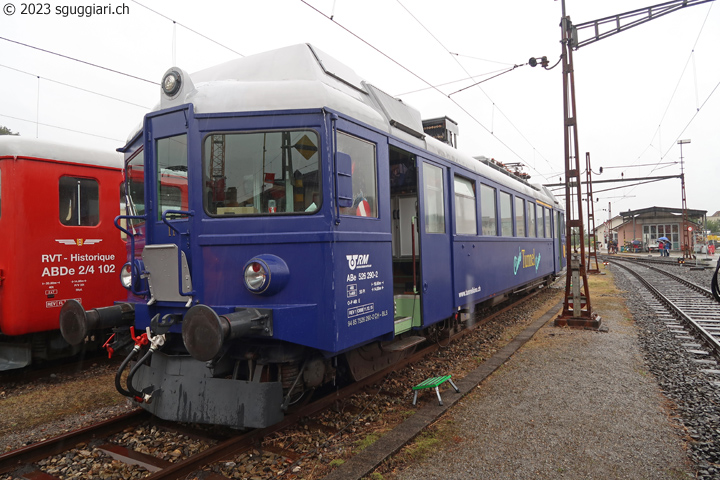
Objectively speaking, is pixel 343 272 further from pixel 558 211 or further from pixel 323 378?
pixel 558 211

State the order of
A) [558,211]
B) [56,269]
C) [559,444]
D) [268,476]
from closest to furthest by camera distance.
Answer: [268,476], [559,444], [56,269], [558,211]

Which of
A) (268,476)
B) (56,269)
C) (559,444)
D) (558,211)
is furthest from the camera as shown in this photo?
(558,211)

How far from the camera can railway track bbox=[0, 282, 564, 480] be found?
11.9 feet

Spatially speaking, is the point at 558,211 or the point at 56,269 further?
the point at 558,211

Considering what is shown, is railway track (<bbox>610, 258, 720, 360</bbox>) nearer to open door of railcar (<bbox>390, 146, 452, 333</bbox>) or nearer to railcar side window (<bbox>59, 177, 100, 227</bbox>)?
open door of railcar (<bbox>390, 146, 452, 333</bbox>)

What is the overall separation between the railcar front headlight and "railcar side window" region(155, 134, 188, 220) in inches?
34.6

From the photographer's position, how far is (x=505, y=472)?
3.59 metres

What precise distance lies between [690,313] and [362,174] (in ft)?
31.6

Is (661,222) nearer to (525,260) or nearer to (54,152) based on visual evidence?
(525,260)

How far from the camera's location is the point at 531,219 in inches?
473

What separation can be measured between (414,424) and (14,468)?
3.29m

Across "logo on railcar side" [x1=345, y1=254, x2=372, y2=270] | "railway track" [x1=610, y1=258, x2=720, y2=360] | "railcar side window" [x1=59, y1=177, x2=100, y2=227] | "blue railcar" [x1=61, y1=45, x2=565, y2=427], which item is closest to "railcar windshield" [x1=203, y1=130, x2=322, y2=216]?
"blue railcar" [x1=61, y1=45, x2=565, y2=427]

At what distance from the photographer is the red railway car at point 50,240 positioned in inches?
248

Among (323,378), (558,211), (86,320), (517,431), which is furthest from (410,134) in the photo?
(558,211)
